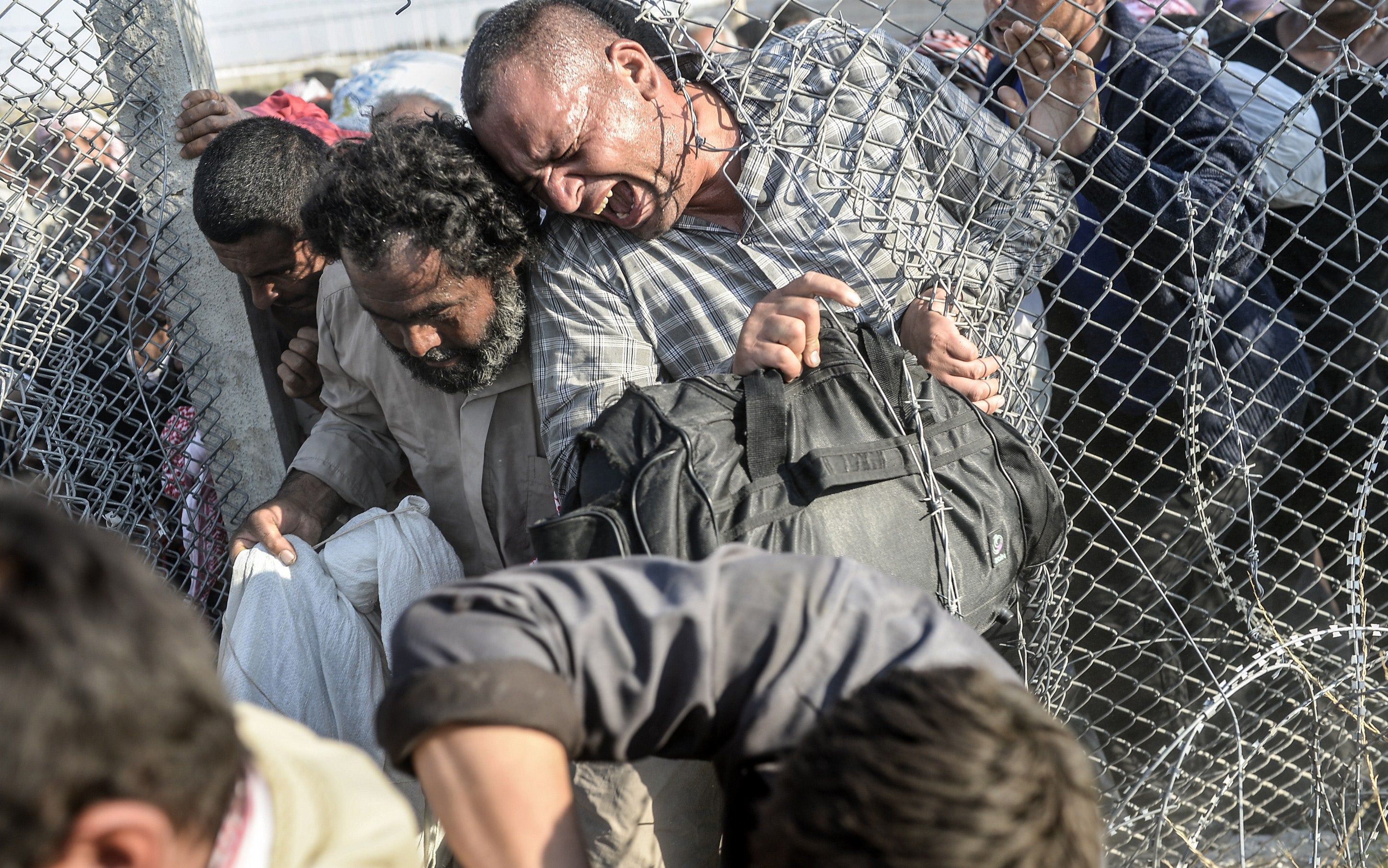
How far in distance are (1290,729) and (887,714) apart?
2.50 m

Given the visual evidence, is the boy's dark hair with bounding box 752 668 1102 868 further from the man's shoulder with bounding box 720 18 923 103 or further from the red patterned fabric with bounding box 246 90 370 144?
the red patterned fabric with bounding box 246 90 370 144

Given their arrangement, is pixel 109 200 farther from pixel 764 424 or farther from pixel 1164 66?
pixel 1164 66

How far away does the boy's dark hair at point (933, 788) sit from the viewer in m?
0.90

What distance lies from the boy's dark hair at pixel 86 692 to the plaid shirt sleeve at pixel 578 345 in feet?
3.37

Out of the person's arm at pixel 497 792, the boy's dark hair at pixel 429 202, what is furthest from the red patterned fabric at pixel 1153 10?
the person's arm at pixel 497 792

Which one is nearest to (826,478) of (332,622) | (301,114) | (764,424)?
(764,424)

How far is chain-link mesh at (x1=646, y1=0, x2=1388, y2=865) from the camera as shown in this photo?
1.99m

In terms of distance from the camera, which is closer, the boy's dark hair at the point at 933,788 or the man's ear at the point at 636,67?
the boy's dark hair at the point at 933,788

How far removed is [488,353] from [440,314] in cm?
13

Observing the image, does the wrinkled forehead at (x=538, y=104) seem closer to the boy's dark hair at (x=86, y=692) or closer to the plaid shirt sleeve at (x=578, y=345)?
the plaid shirt sleeve at (x=578, y=345)

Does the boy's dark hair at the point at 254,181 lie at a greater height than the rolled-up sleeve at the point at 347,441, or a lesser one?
greater

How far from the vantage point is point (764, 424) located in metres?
1.58

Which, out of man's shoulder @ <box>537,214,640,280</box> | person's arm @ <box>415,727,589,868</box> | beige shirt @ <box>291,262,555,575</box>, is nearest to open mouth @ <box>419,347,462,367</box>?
beige shirt @ <box>291,262,555,575</box>

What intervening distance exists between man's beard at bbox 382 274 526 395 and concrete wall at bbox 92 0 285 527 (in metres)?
0.52
